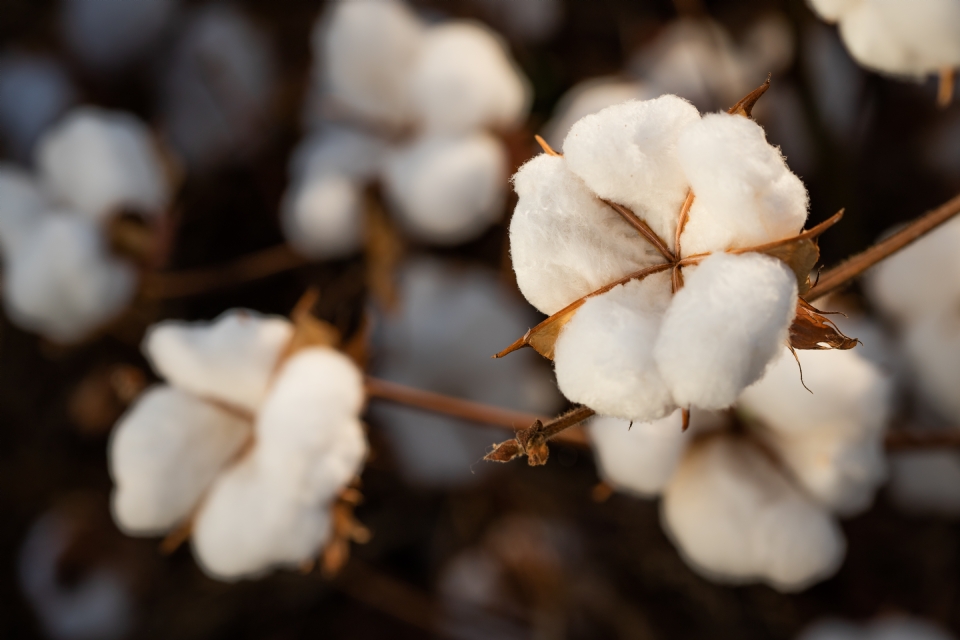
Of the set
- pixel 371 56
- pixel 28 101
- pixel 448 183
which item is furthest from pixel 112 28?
pixel 448 183

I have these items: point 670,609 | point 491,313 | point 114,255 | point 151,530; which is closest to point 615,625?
point 670,609

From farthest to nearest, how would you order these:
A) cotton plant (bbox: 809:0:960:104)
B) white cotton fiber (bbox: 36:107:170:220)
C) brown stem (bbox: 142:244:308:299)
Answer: brown stem (bbox: 142:244:308:299)
white cotton fiber (bbox: 36:107:170:220)
cotton plant (bbox: 809:0:960:104)

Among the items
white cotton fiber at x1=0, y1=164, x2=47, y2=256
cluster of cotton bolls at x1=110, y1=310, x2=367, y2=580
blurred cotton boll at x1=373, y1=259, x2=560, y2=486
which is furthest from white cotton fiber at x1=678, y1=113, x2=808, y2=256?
white cotton fiber at x1=0, y1=164, x2=47, y2=256

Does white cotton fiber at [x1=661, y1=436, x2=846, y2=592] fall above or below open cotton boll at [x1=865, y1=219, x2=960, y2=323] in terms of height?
below

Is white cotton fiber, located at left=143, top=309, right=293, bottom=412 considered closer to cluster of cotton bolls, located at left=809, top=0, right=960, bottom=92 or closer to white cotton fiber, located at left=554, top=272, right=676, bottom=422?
white cotton fiber, located at left=554, top=272, right=676, bottom=422

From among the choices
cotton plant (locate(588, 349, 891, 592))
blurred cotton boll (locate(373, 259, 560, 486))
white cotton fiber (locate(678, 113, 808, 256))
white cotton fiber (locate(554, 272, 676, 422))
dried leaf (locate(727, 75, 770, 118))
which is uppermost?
dried leaf (locate(727, 75, 770, 118))

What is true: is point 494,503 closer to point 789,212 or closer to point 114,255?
point 114,255
